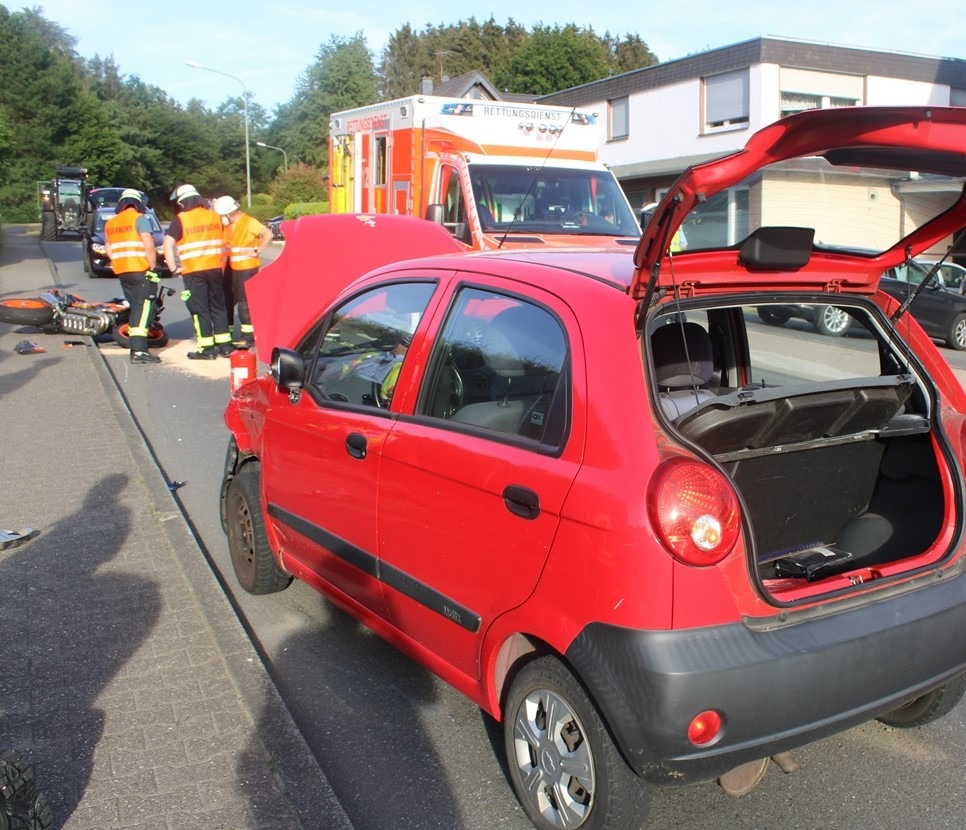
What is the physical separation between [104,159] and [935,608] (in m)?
71.4

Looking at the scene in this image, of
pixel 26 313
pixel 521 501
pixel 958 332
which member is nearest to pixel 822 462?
pixel 521 501

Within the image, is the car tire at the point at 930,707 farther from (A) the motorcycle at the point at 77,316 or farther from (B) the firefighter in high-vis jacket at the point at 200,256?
(A) the motorcycle at the point at 77,316

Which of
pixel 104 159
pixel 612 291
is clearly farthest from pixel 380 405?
pixel 104 159

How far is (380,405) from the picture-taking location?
3865mm

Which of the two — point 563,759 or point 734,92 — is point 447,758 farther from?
point 734,92

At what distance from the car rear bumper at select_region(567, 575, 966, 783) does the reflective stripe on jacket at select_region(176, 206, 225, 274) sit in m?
10.4

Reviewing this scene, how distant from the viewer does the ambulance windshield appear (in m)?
10.2

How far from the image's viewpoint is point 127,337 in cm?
1378

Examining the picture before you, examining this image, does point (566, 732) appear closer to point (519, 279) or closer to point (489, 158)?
point (519, 279)

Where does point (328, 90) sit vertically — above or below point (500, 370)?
above

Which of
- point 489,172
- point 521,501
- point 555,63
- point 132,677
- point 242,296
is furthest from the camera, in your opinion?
point 555,63

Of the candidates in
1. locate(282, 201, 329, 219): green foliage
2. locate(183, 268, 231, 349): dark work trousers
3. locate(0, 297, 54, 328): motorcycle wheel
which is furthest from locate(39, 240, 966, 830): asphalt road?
locate(282, 201, 329, 219): green foliage

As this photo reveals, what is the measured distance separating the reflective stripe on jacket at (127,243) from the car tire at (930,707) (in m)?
11.2

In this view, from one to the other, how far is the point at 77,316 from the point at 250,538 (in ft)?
32.2
